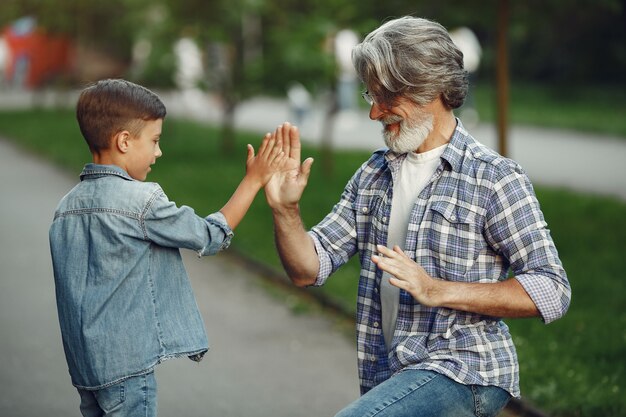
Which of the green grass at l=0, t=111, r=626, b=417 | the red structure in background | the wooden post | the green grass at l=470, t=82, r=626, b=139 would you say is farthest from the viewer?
the red structure in background

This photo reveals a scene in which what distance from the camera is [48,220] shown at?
1223cm

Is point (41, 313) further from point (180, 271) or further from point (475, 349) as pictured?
point (475, 349)

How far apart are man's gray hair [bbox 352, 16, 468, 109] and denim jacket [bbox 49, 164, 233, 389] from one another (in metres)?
0.69

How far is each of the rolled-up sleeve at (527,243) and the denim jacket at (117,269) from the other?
87 cm

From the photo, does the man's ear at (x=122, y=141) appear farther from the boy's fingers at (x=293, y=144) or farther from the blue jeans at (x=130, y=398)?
the blue jeans at (x=130, y=398)

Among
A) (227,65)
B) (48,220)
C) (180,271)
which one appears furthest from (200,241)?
(227,65)

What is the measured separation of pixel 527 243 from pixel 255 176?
0.91 metres

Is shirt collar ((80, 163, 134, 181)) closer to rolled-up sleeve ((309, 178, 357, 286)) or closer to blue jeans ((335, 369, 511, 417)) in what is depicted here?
rolled-up sleeve ((309, 178, 357, 286))

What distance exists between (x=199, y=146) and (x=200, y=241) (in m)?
16.1

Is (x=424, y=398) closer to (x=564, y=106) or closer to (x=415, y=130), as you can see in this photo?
(x=415, y=130)

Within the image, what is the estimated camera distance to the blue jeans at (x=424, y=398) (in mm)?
2959

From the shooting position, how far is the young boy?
10.8 feet

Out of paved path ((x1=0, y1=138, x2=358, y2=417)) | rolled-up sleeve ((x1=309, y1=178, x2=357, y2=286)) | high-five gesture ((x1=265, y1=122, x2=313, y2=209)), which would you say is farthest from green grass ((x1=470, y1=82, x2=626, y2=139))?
high-five gesture ((x1=265, y1=122, x2=313, y2=209))

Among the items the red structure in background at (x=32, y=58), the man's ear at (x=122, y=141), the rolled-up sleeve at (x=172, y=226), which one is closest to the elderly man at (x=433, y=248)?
the rolled-up sleeve at (x=172, y=226)
